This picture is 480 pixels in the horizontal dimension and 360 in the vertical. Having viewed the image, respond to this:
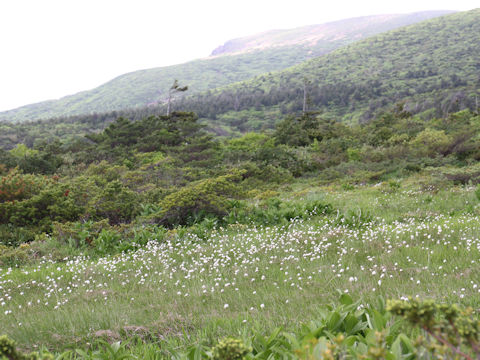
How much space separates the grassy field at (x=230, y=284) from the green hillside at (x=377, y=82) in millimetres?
50693

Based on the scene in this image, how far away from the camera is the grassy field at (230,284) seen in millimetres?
3510

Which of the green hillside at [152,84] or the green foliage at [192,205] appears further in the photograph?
the green hillside at [152,84]

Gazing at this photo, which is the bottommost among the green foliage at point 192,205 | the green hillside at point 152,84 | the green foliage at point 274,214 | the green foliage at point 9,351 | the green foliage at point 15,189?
the green foliage at point 274,214

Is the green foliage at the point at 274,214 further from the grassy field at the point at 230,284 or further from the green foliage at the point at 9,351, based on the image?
the green foliage at the point at 9,351

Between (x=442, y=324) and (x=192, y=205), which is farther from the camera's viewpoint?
(x=192, y=205)

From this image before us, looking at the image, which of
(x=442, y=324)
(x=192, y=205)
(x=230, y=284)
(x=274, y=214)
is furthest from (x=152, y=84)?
(x=442, y=324)

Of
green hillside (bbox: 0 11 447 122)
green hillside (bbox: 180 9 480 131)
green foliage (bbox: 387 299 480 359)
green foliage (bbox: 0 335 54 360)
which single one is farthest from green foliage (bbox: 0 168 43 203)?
green hillside (bbox: 0 11 447 122)

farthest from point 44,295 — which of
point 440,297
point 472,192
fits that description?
point 472,192

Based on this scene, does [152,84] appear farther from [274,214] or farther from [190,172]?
[274,214]

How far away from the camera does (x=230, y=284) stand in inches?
189

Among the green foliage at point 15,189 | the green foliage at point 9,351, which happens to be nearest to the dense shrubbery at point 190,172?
the green foliage at point 15,189

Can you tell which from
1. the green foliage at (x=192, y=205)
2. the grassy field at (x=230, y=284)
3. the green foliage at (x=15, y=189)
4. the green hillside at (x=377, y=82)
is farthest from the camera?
the green hillside at (x=377, y=82)

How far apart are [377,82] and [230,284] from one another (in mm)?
88494

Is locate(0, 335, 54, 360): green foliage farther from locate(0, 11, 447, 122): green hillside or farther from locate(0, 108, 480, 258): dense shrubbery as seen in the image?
locate(0, 11, 447, 122): green hillside
